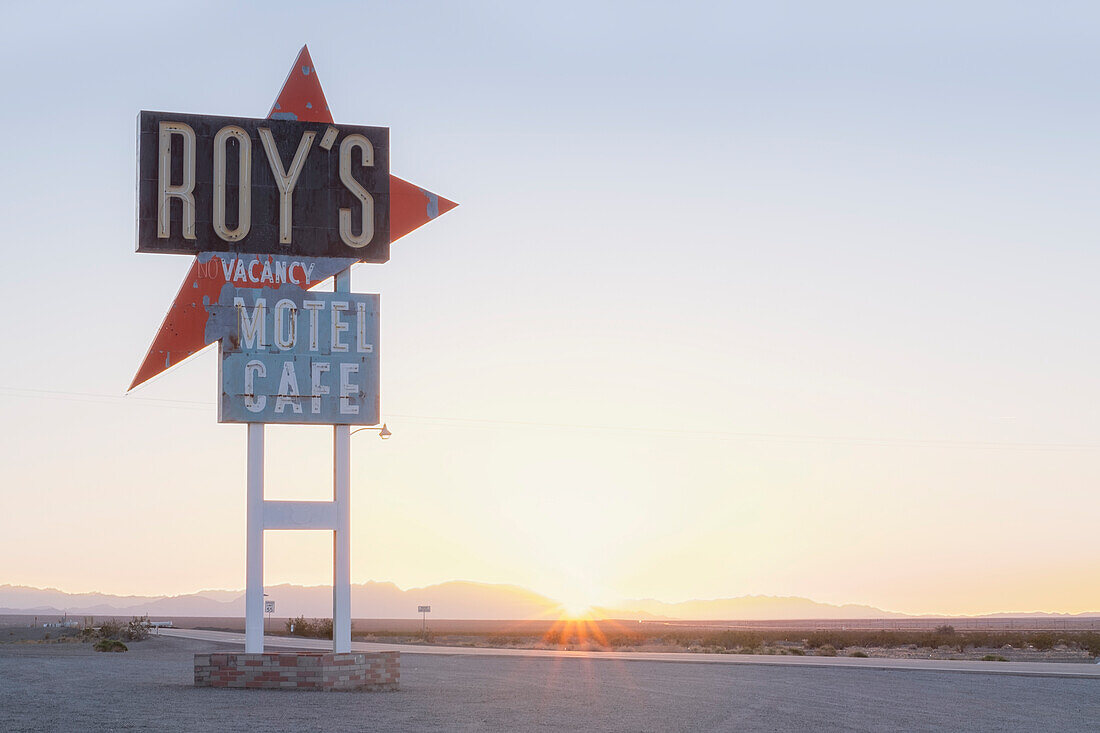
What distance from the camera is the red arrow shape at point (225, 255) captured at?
27109 mm

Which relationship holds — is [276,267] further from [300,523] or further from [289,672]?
[289,672]

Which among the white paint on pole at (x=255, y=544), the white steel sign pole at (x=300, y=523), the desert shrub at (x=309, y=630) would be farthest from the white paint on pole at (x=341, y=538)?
the desert shrub at (x=309, y=630)

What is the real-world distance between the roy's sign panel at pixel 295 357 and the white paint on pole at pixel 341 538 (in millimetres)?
559

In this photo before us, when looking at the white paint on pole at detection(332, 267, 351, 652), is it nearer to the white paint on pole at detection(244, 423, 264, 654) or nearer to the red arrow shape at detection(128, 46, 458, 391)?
the white paint on pole at detection(244, 423, 264, 654)

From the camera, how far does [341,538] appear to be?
27.4m

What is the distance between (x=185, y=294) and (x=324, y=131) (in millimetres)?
4812

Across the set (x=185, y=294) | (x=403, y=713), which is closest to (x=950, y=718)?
(x=403, y=713)

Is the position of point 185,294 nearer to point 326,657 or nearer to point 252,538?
point 252,538

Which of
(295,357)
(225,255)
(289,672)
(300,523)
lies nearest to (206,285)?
(225,255)

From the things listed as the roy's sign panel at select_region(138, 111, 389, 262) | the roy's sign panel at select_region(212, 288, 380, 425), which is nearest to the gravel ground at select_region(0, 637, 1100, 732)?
the roy's sign panel at select_region(212, 288, 380, 425)

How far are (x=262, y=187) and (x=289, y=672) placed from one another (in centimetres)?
1043

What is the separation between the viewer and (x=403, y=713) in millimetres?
21859

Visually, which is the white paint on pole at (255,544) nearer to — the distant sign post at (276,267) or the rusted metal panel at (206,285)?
the distant sign post at (276,267)

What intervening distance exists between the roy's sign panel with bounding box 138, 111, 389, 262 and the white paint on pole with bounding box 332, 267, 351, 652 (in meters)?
4.27
